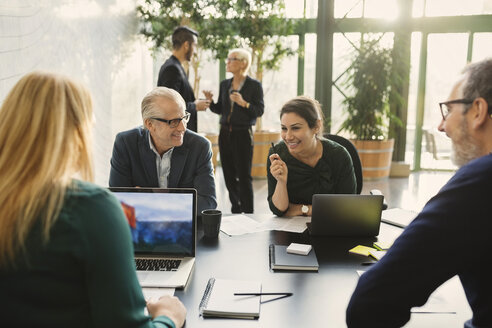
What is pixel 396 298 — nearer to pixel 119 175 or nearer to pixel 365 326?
pixel 365 326

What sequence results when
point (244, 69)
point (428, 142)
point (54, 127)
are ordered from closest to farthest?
point (54, 127) → point (244, 69) → point (428, 142)

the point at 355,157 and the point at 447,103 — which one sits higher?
the point at 447,103

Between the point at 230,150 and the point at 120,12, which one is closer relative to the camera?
the point at 230,150

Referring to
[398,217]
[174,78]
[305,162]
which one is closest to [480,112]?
[398,217]

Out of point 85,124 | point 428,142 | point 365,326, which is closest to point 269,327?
point 365,326

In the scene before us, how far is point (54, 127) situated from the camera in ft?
2.79

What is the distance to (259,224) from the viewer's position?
2.02 meters

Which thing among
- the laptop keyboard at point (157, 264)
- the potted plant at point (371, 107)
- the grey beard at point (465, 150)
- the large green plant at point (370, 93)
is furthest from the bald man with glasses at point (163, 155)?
the large green plant at point (370, 93)

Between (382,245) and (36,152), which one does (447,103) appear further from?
(36,152)

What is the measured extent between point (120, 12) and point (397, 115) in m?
4.21

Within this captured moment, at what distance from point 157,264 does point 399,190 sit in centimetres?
486

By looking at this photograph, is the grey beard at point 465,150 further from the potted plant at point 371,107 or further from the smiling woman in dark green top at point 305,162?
the potted plant at point 371,107

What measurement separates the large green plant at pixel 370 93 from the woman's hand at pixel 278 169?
4196 mm

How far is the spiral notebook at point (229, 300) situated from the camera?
1180mm
